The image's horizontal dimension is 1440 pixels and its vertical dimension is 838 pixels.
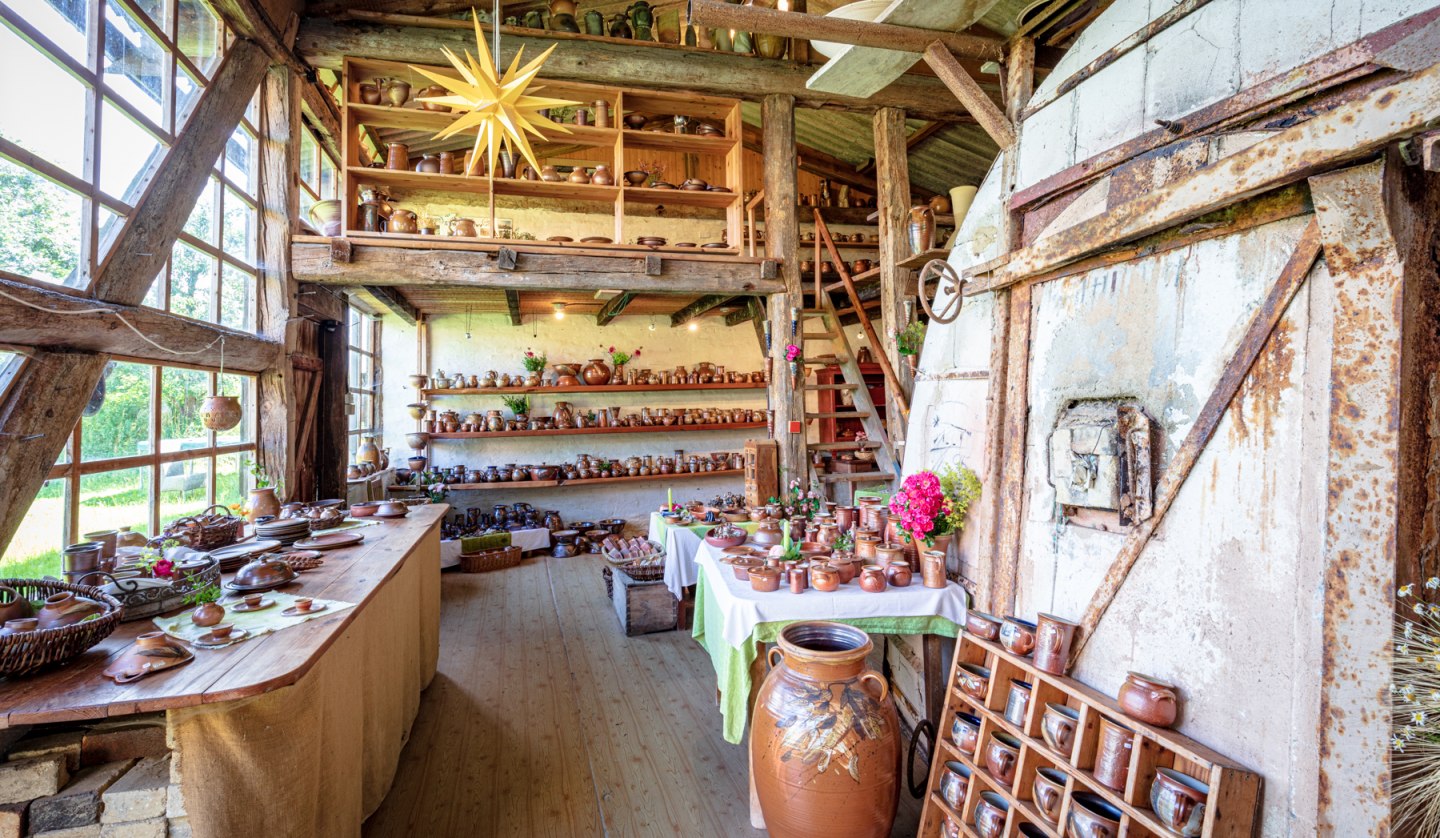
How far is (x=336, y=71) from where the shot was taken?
177 inches

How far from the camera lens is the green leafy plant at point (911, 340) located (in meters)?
4.04

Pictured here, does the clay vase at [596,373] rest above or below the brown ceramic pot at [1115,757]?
above

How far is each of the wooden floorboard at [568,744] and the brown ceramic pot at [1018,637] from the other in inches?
34.2

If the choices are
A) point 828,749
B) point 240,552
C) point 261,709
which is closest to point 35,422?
point 240,552

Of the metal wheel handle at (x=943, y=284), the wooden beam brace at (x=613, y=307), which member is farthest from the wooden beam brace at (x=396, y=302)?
the metal wheel handle at (x=943, y=284)

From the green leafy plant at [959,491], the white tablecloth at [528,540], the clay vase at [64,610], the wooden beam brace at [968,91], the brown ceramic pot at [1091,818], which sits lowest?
the white tablecloth at [528,540]

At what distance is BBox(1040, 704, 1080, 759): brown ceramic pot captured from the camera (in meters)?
1.69

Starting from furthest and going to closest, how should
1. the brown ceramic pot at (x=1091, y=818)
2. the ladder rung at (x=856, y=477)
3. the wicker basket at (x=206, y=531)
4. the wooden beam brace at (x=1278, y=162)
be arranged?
the ladder rung at (x=856, y=477) < the wicker basket at (x=206, y=531) < the brown ceramic pot at (x=1091, y=818) < the wooden beam brace at (x=1278, y=162)

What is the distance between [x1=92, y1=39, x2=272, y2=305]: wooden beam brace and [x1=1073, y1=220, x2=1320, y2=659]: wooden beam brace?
399 centimetres

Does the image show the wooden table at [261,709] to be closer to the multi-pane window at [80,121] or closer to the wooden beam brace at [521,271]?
the multi-pane window at [80,121]

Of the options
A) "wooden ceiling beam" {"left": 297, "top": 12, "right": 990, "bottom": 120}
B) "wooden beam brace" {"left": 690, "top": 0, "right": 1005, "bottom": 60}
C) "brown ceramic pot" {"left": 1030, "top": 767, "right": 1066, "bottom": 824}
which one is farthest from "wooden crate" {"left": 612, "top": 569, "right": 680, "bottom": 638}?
"wooden ceiling beam" {"left": 297, "top": 12, "right": 990, "bottom": 120}

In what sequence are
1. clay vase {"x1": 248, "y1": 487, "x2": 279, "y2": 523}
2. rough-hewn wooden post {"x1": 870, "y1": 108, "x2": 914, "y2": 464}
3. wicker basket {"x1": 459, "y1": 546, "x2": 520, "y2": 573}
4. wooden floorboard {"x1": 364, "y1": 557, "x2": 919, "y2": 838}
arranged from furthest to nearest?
wicker basket {"x1": 459, "y1": 546, "x2": 520, "y2": 573} → rough-hewn wooden post {"x1": 870, "y1": 108, "x2": 914, "y2": 464} → clay vase {"x1": 248, "y1": 487, "x2": 279, "y2": 523} → wooden floorboard {"x1": 364, "y1": 557, "x2": 919, "y2": 838}

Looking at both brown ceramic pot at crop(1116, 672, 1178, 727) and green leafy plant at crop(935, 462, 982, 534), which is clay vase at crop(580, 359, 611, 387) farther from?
brown ceramic pot at crop(1116, 672, 1178, 727)

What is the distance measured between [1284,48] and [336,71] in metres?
5.63
